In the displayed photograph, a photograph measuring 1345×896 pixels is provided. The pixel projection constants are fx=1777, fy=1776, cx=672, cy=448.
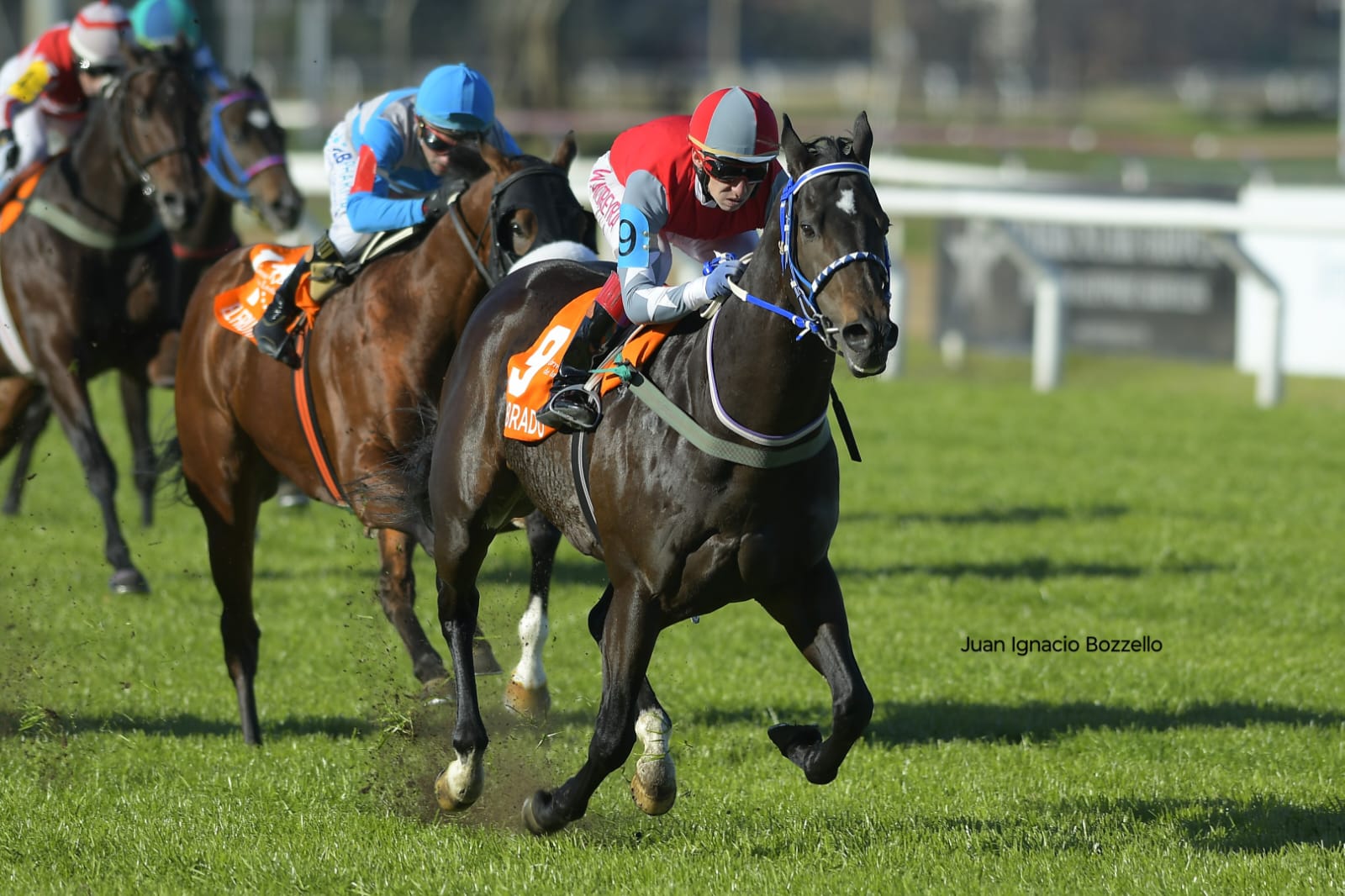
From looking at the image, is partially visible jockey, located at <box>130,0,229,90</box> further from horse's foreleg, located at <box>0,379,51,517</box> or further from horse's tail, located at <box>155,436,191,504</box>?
horse's tail, located at <box>155,436,191,504</box>

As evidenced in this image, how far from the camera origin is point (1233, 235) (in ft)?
42.8

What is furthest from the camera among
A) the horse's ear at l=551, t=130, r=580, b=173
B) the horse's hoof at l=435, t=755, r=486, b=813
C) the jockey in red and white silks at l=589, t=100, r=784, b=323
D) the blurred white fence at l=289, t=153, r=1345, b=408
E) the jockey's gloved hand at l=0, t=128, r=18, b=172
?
the blurred white fence at l=289, t=153, r=1345, b=408

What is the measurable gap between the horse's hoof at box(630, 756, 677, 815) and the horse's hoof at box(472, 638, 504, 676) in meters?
1.48

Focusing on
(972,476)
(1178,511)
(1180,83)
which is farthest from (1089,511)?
(1180,83)

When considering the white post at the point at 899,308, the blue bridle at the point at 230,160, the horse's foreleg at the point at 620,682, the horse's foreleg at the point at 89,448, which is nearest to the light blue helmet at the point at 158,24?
the blue bridle at the point at 230,160

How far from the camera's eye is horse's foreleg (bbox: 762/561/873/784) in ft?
14.0

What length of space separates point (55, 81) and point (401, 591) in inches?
164

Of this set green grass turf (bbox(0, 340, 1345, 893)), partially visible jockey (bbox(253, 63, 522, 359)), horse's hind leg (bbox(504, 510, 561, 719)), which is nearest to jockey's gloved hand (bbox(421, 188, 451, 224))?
partially visible jockey (bbox(253, 63, 522, 359))

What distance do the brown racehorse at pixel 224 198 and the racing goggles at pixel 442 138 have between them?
9.21ft

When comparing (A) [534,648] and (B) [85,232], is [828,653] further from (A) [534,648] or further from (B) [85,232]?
(B) [85,232]

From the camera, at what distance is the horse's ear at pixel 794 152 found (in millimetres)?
3920

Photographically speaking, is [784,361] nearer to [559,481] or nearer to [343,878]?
[559,481]

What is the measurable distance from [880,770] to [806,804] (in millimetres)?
468

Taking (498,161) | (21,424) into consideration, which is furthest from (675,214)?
(21,424)
